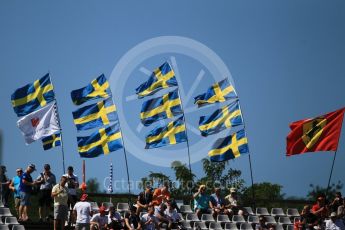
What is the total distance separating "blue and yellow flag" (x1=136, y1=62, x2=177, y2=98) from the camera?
4081cm

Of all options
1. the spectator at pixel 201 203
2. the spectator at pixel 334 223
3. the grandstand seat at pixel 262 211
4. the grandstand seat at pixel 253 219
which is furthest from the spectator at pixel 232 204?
the spectator at pixel 334 223

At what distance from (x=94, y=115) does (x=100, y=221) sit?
959 centimetres

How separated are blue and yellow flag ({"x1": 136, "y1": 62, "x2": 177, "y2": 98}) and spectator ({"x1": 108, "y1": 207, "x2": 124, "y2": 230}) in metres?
11.2

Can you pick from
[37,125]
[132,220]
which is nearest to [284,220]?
[132,220]

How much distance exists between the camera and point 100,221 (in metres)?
29.7

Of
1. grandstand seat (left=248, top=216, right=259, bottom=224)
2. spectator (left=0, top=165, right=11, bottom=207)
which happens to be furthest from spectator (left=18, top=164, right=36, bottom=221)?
grandstand seat (left=248, top=216, right=259, bottom=224)

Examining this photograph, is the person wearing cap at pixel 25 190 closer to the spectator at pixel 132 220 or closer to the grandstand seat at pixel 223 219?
the spectator at pixel 132 220

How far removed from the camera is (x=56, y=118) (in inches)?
1452

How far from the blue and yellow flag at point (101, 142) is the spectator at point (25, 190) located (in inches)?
290

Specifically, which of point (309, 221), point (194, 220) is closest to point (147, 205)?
point (194, 220)

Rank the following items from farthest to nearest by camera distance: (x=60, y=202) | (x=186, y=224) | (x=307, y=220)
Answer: (x=307, y=220) → (x=186, y=224) → (x=60, y=202)

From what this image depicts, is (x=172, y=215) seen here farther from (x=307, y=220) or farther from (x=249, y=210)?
(x=307, y=220)

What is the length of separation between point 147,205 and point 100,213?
2.87m

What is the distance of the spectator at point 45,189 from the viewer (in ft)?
101
